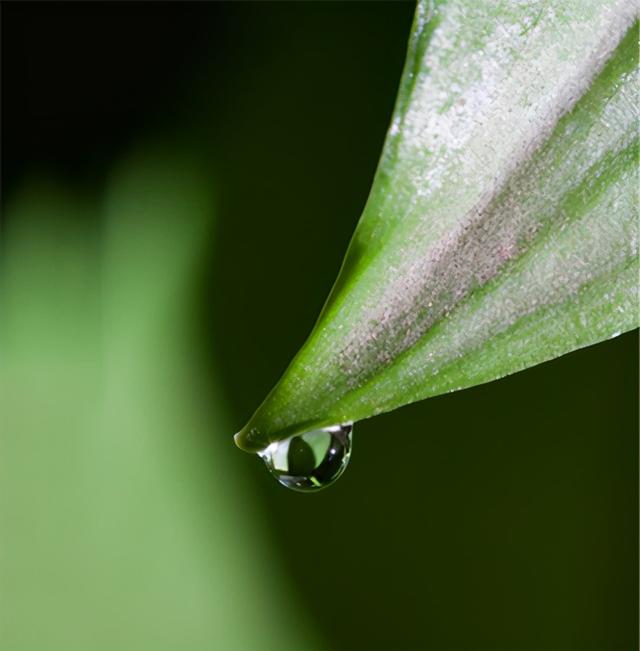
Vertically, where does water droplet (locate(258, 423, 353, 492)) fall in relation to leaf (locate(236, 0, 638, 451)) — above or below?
below

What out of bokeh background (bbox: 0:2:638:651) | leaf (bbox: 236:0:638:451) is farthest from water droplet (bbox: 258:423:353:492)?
bokeh background (bbox: 0:2:638:651)

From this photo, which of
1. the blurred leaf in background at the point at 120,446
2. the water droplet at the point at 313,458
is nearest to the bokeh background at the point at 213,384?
the blurred leaf in background at the point at 120,446

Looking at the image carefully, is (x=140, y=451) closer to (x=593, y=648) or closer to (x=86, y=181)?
(x=86, y=181)

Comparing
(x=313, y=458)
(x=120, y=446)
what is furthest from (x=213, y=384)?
(x=313, y=458)

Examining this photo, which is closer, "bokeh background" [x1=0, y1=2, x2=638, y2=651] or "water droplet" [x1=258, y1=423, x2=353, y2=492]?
"water droplet" [x1=258, y1=423, x2=353, y2=492]

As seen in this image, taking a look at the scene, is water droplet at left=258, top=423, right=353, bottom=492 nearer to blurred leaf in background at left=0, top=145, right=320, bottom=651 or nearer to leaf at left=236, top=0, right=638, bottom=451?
leaf at left=236, top=0, right=638, bottom=451

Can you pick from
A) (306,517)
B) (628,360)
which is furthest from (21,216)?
(628,360)

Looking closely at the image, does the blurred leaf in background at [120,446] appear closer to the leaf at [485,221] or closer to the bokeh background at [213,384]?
the bokeh background at [213,384]
